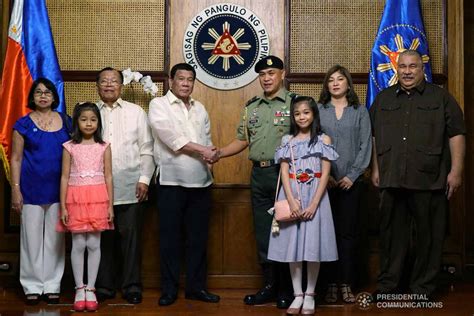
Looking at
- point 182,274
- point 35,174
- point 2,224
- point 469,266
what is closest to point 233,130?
point 182,274

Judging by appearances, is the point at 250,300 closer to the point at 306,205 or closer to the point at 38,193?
the point at 306,205

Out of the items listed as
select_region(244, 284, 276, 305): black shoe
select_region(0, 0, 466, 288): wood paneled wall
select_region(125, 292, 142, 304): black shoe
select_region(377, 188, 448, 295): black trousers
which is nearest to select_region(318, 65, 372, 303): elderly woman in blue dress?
select_region(377, 188, 448, 295): black trousers

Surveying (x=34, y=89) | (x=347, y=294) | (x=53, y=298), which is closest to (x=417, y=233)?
(x=347, y=294)

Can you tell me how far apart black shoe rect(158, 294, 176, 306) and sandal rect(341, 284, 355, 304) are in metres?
1.07

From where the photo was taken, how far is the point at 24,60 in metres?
4.48

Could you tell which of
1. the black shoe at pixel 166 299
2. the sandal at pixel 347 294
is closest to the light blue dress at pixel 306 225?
the sandal at pixel 347 294

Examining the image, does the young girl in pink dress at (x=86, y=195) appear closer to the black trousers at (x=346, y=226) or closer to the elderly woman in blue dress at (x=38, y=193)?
the elderly woman in blue dress at (x=38, y=193)

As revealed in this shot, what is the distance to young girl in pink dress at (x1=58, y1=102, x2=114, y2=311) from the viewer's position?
12.5 feet

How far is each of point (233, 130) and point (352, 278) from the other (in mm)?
1400

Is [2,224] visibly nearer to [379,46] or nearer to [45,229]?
[45,229]

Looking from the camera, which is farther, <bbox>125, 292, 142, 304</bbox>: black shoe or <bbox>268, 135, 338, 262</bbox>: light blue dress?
<bbox>125, 292, 142, 304</bbox>: black shoe

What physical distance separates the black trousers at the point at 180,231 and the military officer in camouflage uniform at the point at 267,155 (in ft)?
1.14

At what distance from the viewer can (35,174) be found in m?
3.96

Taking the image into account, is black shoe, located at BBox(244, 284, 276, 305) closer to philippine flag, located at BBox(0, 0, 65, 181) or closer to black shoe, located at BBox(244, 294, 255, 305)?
black shoe, located at BBox(244, 294, 255, 305)
